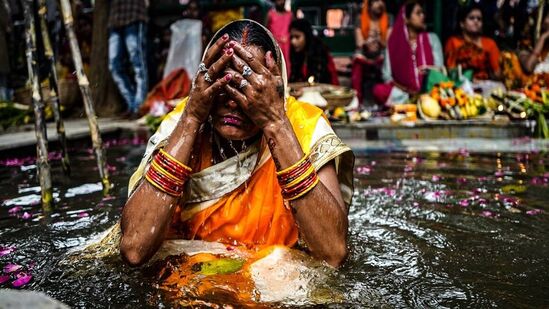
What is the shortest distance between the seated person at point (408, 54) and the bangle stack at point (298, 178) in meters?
6.71

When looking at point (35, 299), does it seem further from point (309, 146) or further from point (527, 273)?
point (527, 273)

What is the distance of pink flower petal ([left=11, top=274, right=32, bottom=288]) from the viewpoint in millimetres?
2434

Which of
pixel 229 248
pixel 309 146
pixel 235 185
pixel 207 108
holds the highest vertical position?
pixel 207 108

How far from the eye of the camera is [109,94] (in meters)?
9.83

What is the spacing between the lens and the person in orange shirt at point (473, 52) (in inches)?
337

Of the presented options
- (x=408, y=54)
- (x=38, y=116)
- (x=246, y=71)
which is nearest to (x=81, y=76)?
(x=38, y=116)

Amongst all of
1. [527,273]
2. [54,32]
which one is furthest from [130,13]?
[527,273]

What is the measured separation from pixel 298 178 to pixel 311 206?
0.12 meters

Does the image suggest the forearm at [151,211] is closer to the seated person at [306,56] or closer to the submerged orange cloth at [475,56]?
the seated person at [306,56]

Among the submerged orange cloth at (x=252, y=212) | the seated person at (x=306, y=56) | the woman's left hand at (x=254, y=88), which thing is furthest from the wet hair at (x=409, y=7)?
the woman's left hand at (x=254, y=88)

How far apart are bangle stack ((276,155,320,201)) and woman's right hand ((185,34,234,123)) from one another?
403mm

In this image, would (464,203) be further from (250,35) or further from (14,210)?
(14,210)

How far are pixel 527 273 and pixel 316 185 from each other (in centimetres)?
108

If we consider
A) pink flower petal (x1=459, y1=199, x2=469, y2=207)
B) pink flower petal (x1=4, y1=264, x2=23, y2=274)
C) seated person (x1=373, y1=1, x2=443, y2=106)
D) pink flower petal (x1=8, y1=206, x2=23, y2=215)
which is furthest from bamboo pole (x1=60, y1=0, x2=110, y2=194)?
seated person (x1=373, y1=1, x2=443, y2=106)
